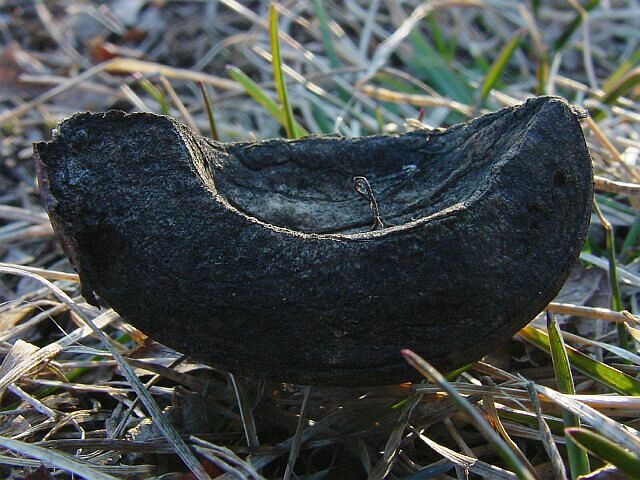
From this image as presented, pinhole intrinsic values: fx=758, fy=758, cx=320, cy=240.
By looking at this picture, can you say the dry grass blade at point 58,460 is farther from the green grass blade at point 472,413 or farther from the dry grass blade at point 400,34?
the dry grass blade at point 400,34

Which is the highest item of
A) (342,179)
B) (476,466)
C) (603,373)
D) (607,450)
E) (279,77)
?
(279,77)

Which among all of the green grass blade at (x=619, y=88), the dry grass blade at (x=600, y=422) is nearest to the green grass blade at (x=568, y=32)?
the green grass blade at (x=619, y=88)

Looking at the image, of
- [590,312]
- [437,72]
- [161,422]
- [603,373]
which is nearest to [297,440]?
[161,422]

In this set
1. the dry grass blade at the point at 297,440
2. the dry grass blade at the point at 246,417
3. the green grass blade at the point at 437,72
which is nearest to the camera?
the dry grass blade at the point at 297,440

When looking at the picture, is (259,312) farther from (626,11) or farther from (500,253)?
(626,11)

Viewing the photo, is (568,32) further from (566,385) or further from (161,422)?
(161,422)

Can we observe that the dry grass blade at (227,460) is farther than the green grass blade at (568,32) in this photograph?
No

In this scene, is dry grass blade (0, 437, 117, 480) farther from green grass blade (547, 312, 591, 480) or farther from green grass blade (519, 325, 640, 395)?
green grass blade (519, 325, 640, 395)

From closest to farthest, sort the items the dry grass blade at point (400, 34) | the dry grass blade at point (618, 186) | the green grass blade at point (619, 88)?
the dry grass blade at point (618, 186) → the green grass blade at point (619, 88) → the dry grass blade at point (400, 34)
